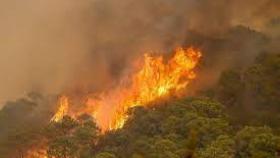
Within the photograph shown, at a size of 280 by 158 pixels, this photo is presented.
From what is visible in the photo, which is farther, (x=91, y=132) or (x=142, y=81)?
(x=142, y=81)

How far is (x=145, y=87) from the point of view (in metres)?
90.7

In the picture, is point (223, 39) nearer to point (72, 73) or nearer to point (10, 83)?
point (72, 73)

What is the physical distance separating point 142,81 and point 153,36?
45.6ft

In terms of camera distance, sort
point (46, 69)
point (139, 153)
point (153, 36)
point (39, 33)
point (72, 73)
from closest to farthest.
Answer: point (139, 153) < point (153, 36) < point (72, 73) < point (46, 69) < point (39, 33)

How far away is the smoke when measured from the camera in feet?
331

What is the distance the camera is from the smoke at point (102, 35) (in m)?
101

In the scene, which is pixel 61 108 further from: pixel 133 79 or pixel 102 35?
pixel 102 35

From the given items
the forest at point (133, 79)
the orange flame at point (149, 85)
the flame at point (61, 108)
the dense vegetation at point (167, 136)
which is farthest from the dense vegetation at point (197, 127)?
the flame at point (61, 108)

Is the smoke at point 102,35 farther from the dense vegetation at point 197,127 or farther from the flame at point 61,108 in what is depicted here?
the dense vegetation at point 197,127

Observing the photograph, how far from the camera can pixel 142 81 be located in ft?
303

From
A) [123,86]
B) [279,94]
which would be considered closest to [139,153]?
[279,94]

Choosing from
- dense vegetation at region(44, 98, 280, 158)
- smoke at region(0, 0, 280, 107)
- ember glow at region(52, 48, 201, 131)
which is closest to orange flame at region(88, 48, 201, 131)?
ember glow at region(52, 48, 201, 131)

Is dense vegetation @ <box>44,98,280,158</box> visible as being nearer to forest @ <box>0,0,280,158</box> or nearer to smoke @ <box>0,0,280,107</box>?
forest @ <box>0,0,280,158</box>

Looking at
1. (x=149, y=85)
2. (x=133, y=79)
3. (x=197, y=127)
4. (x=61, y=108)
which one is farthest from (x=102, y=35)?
(x=197, y=127)
